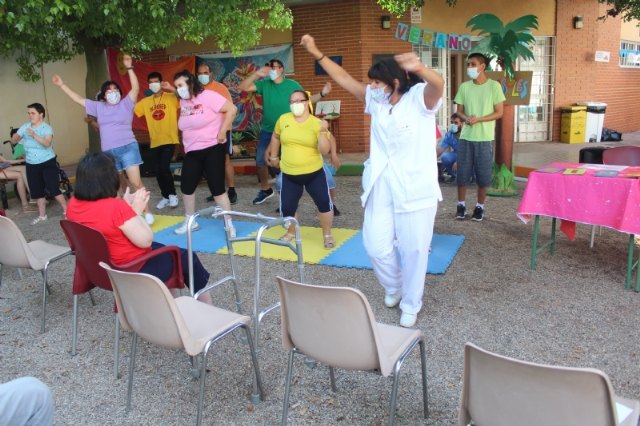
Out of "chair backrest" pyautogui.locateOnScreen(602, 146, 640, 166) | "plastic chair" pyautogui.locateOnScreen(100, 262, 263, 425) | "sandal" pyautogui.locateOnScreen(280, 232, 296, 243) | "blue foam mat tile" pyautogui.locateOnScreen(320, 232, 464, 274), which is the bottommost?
"blue foam mat tile" pyautogui.locateOnScreen(320, 232, 464, 274)

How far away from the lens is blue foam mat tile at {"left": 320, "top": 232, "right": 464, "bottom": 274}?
203 inches

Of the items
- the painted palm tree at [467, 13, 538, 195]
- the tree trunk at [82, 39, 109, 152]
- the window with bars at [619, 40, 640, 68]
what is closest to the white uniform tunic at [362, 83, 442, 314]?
the painted palm tree at [467, 13, 538, 195]

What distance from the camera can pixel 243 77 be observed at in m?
12.5

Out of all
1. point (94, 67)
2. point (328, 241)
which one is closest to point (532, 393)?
point (328, 241)

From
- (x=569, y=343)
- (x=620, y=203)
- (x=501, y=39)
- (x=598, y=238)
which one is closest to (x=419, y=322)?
(x=569, y=343)

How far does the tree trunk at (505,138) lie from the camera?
800 centimetres

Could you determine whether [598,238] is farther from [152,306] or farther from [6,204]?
[6,204]

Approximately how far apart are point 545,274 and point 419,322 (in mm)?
1520

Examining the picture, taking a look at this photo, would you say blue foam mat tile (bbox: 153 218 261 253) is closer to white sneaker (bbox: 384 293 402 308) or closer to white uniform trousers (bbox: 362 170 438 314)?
white sneaker (bbox: 384 293 402 308)

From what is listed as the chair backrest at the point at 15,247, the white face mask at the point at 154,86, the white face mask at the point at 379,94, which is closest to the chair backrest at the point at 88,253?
the chair backrest at the point at 15,247

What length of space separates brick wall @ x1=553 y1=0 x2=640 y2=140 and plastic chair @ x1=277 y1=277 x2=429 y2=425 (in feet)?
41.9

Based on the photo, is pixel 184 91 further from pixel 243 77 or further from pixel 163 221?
pixel 243 77

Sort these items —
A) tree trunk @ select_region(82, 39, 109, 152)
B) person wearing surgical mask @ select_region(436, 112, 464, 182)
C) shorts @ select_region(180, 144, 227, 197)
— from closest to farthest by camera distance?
shorts @ select_region(180, 144, 227, 197)
person wearing surgical mask @ select_region(436, 112, 464, 182)
tree trunk @ select_region(82, 39, 109, 152)

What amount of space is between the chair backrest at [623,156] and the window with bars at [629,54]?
1178 centimetres
